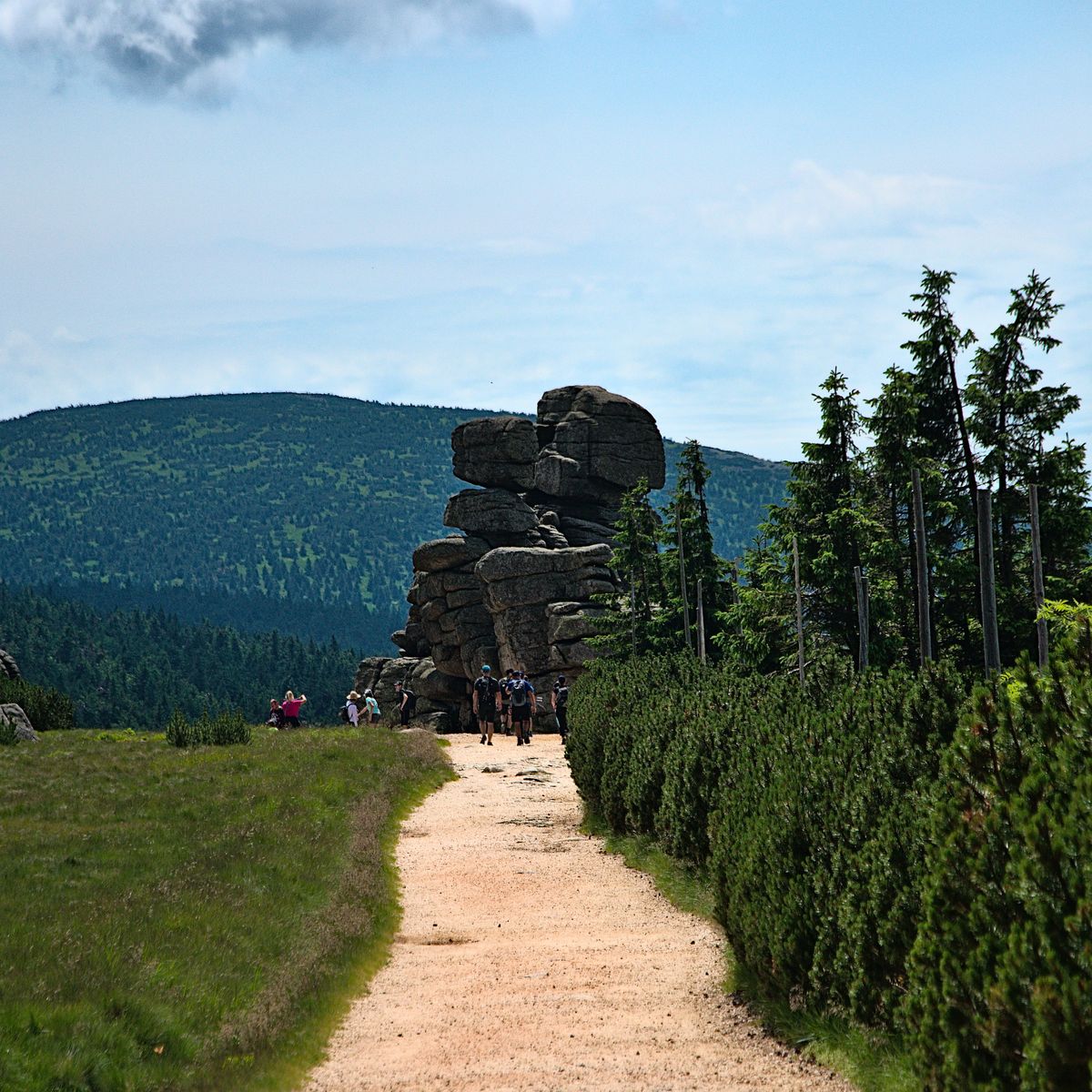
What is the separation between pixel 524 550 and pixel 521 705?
65.7ft

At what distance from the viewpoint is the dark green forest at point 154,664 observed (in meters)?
137

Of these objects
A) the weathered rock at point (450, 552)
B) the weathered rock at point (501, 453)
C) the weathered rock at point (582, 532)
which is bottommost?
the weathered rock at point (450, 552)

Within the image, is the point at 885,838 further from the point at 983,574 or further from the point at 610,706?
Result: the point at 983,574

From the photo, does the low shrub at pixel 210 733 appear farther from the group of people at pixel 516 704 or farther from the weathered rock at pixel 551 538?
the weathered rock at pixel 551 538

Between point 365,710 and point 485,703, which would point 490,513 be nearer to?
point 365,710

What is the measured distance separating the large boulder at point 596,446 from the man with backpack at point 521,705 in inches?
1054

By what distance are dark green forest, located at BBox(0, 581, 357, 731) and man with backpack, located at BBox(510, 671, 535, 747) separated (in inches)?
3482

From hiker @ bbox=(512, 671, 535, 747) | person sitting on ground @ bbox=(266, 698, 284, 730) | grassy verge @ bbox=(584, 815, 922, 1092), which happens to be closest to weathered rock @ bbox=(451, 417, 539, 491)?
person sitting on ground @ bbox=(266, 698, 284, 730)

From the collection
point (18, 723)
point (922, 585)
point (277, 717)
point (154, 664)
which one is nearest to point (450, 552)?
point (277, 717)

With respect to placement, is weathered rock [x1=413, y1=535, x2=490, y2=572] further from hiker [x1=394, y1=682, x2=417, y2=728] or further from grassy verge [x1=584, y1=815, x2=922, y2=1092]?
grassy verge [x1=584, y1=815, x2=922, y2=1092]

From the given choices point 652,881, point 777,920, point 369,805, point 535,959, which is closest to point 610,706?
point 369,805

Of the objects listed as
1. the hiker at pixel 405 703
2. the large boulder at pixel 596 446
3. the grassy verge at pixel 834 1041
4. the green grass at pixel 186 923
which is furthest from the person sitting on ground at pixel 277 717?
the grassy verge at pixel 834 1041

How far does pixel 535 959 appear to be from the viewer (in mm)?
11742

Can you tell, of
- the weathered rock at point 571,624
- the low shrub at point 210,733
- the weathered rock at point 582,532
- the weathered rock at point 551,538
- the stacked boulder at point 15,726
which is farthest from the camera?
the weathered rock at point 582,532
